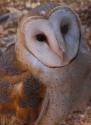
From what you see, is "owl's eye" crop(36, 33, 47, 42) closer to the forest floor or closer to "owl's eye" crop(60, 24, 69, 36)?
"owl's eye" crop(60, 24, 69, 36)

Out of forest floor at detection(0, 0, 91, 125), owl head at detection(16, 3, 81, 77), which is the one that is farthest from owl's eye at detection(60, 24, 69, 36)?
forest floor at detection(0, 0, 91, 125)

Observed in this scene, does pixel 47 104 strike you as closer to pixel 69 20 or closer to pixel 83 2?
pixel 69 20

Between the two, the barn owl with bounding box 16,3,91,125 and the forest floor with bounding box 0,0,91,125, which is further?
the forest floor with bounding box 0,0,91,125

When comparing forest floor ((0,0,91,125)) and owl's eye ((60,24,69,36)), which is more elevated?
owl's eye ((60,24,69,36))

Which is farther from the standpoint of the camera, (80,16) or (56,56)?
(80,16)

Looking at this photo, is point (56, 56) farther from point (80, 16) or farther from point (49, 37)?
point (80, 16)

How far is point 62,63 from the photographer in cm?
265

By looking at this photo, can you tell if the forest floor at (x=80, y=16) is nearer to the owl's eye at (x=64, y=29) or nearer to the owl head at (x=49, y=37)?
the owl head at (x=49, y=37)

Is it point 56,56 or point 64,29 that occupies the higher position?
point 64,29

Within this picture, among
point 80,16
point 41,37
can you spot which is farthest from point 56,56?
point 80,16

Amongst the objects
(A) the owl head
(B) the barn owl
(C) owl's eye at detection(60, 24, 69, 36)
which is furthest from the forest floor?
(C) owl's eye at detection(60, 24, 69, 36)

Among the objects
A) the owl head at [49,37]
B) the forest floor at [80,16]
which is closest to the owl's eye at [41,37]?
the owl head at [49,37]

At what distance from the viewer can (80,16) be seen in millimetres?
3775

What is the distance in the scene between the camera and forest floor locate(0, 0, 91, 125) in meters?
3.35
